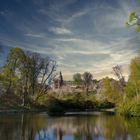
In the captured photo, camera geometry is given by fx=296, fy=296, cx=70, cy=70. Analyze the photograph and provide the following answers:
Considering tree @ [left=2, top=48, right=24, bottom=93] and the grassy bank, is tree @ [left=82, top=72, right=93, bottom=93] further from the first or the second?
the grassy bank

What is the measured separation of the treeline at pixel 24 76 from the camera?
2377 inches

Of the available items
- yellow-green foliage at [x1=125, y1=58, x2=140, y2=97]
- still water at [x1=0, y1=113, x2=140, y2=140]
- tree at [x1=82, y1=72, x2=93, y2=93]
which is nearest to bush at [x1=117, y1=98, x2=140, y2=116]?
yellow-green foliage at [x1=125, y1=58, x2=140, y2=97]

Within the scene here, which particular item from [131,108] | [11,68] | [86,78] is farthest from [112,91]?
[86,78]

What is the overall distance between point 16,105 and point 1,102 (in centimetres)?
309

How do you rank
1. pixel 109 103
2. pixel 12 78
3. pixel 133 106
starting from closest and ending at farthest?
pixel 133 106
pixel 12 78
pixel 109 103

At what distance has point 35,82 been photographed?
67500 mm

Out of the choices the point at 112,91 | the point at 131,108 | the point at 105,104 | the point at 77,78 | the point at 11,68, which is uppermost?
the point at 77,78

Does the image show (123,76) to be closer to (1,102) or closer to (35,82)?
(35,82)

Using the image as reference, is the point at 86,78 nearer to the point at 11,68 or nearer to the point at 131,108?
the point at 11,68

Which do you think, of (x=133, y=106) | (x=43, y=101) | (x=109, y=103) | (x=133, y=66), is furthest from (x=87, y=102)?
(x=133, y=106)

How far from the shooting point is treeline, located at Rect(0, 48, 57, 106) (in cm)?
6037

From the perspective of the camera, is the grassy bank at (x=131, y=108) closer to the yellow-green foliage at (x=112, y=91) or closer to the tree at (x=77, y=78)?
the yellow-green foliage at (x=112, y=91)

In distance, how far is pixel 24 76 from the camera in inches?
2539

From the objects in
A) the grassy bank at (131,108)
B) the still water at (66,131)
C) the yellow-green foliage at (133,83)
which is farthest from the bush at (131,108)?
the still water at (66,131)
